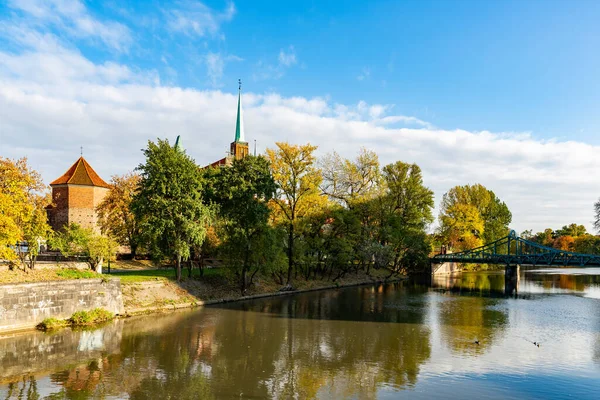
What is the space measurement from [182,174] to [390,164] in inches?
1480

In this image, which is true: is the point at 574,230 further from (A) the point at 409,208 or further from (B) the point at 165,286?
(B) the point at 165,286

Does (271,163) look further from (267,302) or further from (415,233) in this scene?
(415,233)

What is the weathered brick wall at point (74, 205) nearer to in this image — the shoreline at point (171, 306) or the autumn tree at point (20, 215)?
the autumn tree at point (20, 215)

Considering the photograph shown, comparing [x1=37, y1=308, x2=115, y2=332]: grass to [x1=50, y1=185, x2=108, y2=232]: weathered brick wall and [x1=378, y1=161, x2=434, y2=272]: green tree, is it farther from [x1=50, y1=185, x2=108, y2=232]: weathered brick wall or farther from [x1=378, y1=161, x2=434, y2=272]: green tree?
[x1=378, y1=161, x2=434, y2=272]: green tree

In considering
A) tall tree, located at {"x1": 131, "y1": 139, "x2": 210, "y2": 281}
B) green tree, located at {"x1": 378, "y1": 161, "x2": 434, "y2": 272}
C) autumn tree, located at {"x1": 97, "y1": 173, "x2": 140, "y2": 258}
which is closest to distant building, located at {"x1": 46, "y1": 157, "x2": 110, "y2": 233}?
autumn tree, located at {"x1": 97, "y1": 173, "x2": 140, "y2": 258}

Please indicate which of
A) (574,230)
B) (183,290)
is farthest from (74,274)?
(574,230)

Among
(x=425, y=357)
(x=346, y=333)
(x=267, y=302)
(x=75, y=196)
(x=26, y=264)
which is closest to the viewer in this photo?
(x=425, y=357)

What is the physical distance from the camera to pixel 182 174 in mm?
34312

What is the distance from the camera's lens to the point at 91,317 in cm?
2673

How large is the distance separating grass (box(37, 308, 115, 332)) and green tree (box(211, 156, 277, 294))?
1184 centimetres

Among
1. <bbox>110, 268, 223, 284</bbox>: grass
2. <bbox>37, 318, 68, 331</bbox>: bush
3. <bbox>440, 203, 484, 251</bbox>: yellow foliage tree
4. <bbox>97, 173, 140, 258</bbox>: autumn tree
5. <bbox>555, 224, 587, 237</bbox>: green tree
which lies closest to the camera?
<bbox>37, 318, 68, 331</bbox>: bush

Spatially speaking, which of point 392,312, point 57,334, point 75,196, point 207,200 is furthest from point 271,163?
point 75,196

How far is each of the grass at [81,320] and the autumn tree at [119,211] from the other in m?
22.1

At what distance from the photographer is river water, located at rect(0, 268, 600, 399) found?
1604cm
